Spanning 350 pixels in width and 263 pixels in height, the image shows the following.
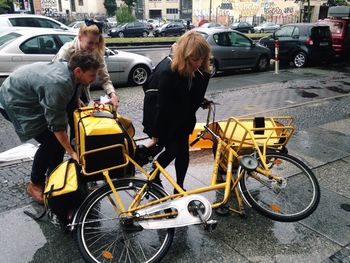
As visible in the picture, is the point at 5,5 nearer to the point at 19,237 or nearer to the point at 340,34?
the point at 340,34

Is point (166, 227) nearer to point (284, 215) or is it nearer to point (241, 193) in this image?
point (241, 193)

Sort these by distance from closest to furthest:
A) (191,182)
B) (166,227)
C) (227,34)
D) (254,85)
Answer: (166,227) < (191,182) < (254,85) < (227,34)

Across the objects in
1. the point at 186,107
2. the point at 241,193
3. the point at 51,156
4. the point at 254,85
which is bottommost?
the point at 254,85

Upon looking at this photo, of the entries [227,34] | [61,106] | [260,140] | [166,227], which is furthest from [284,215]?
[227,34]

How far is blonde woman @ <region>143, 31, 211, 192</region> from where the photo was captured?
2.96m

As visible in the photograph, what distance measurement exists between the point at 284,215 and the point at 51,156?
2.17 metres

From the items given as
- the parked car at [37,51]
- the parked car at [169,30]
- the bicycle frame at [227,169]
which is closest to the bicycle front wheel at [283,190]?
the bicycle frame at [227,169]

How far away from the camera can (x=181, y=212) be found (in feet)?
9.21

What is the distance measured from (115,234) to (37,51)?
6737mm

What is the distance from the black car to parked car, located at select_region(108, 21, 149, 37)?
2064 centimetres

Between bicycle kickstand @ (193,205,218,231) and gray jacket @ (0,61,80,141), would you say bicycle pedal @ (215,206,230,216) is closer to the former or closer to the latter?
bicycle kickstand @ (193,205,218,231)

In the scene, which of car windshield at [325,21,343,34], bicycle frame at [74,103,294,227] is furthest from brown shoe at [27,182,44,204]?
car windshield at [325,21,343,34]

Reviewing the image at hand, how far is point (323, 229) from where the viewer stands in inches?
134

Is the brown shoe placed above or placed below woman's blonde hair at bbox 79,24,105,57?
below
